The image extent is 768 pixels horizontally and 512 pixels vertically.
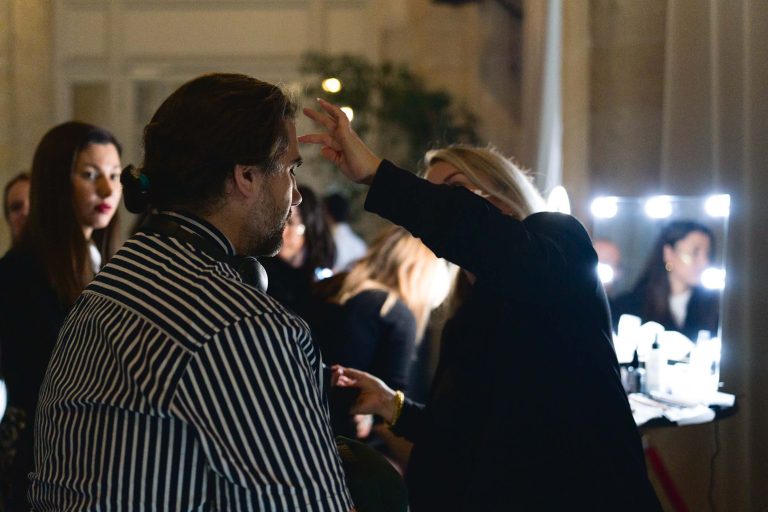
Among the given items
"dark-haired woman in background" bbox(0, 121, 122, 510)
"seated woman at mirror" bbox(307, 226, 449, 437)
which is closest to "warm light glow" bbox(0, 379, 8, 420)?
"dark-haired woman in background" bbox(0, 121, 122, 510)

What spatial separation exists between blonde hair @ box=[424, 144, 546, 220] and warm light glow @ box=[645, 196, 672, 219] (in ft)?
3.06

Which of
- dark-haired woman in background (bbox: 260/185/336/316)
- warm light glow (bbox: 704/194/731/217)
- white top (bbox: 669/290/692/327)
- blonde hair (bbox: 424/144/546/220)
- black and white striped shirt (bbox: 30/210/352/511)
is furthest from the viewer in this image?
dark-haired woman in background (bbox: 260/185/336/316)

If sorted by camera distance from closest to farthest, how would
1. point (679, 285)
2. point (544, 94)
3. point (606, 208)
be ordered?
point (679, 285) < point (606, 208) < point (544, 94)

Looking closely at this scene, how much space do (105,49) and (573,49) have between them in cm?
552

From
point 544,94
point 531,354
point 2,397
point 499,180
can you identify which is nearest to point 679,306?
point 499,180

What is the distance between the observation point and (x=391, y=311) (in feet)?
10.0

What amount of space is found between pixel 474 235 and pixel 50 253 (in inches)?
51.2

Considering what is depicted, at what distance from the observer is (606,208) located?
2902 mm

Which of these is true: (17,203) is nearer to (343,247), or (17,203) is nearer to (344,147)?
(343,247)

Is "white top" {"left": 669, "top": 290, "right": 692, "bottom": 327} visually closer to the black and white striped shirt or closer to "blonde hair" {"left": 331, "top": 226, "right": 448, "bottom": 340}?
"blonde hair" {"left": 331, "top": 226, "right": 448, "bottom": 340}

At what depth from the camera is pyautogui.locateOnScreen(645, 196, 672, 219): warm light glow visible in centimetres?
265

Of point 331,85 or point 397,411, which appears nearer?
point 397,411

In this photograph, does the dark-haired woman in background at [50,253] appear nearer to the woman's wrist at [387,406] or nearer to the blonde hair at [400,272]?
the woman's wrist at [387,406]

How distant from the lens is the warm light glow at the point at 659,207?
265 centimetres
